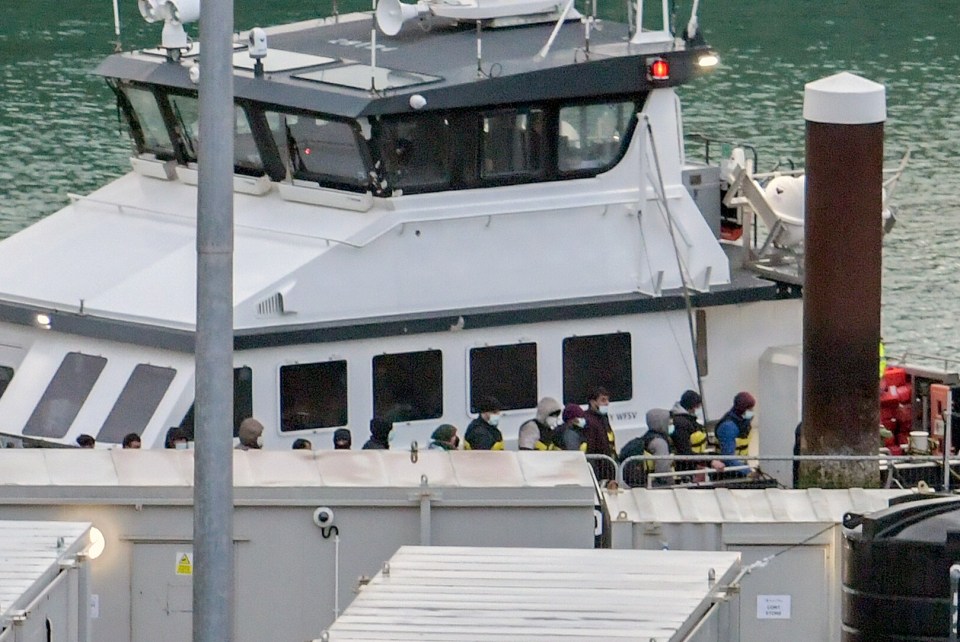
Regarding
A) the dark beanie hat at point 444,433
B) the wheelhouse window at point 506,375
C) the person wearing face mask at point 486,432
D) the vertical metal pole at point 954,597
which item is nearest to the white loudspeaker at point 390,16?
the wheelhouse window at point 506,375

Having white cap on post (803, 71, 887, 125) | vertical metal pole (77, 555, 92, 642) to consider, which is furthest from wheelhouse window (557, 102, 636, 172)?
vertical metal pole (77, 555, 92, 642)

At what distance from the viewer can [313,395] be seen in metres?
14.5

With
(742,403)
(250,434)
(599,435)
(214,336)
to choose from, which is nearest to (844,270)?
(742,403)

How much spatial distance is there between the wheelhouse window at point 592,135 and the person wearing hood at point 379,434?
7.71 ft

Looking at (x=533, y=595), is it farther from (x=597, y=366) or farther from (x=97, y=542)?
(x=597, y=366)

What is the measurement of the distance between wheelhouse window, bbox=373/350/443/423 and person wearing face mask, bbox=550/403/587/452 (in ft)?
2.91

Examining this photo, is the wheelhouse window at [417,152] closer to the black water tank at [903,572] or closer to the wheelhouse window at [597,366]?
the wheelhouse window at [597,366]

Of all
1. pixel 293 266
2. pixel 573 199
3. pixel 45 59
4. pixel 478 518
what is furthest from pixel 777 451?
pixel 45 59

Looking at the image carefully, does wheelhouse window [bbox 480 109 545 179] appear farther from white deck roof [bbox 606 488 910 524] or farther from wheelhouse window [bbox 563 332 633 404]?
white deck roof [bbox 606 488 910 524]

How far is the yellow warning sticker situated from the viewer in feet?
37.0

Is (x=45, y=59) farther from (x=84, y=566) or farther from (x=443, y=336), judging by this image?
(x=84, y=566)

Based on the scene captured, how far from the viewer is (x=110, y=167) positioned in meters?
30.5

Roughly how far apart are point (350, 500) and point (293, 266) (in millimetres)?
3603

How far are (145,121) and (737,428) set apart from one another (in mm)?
4667
